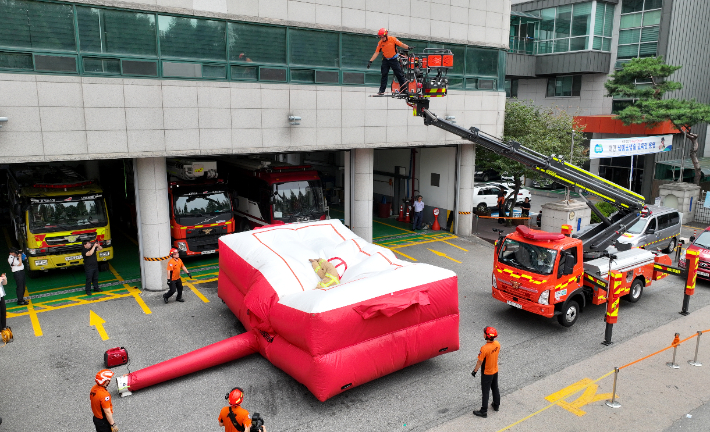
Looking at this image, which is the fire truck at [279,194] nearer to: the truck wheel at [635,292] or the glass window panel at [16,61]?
the glass window panel at [16,61]

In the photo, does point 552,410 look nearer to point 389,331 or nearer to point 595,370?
point 595,370

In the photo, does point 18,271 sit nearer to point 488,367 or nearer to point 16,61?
point 16,61

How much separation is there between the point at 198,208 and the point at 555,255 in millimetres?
11567

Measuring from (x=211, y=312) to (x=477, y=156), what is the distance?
583 inches

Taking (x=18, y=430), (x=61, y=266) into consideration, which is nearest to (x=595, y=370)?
(x=18, y=430)

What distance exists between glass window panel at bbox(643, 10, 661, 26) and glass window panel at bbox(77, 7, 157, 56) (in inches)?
1101

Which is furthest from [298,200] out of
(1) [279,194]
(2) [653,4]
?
(2) [653,4]

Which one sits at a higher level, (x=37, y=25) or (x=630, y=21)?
(x=630, y=21)

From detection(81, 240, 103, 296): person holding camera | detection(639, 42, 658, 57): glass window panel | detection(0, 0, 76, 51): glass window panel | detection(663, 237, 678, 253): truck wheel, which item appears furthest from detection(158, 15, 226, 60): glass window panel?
detection(639, 42, 658, 57): glass window panel

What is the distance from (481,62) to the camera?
20172 millimetres

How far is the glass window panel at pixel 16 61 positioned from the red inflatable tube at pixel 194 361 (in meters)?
7.77

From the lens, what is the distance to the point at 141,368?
34.3 feet

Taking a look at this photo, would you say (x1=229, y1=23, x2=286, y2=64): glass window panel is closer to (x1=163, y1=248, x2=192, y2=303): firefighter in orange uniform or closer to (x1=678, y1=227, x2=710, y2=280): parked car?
(x1=163, y1=248, x2=192, y2=303): firefighter in orange uniform

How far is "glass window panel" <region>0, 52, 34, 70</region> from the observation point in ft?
39.0
